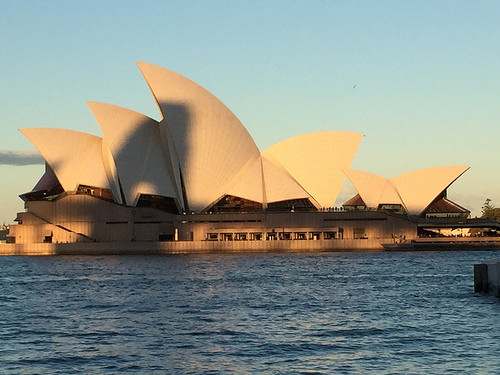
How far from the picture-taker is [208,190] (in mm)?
89125

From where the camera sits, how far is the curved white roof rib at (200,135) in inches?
3243

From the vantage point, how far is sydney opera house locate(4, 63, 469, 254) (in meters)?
86.1

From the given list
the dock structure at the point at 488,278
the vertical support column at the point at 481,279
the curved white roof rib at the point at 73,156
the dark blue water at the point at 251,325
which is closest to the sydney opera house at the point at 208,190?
the curved white roof rib at the point at 73,156

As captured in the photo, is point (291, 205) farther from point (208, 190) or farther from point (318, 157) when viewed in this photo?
point (208, 190)

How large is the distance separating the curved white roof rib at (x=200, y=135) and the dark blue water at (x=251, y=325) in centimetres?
3358

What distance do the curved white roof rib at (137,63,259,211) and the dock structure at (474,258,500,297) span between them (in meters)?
47.9

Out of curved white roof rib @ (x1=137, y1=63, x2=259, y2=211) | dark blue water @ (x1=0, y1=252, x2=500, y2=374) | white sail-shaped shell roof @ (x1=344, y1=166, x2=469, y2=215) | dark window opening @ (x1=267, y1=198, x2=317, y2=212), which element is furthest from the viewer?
white sail-shaped shell roof @ (x1=344, y1=166, x2=469, y2=215)

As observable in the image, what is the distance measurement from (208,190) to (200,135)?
23.0 feet

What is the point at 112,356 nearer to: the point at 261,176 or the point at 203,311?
the point at 203,311

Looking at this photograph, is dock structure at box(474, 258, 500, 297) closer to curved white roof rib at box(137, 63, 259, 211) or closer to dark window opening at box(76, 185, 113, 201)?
curved white roof rib at box(137, 63, 259, 211)

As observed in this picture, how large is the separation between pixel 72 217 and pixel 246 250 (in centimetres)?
1889

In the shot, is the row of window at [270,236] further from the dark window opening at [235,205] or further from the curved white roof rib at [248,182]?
the curved white roof rib at [248,182]

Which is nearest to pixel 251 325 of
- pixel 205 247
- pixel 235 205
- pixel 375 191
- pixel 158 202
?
pixel 205 247

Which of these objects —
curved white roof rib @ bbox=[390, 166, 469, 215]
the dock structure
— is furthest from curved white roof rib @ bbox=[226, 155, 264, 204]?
the dock structure
